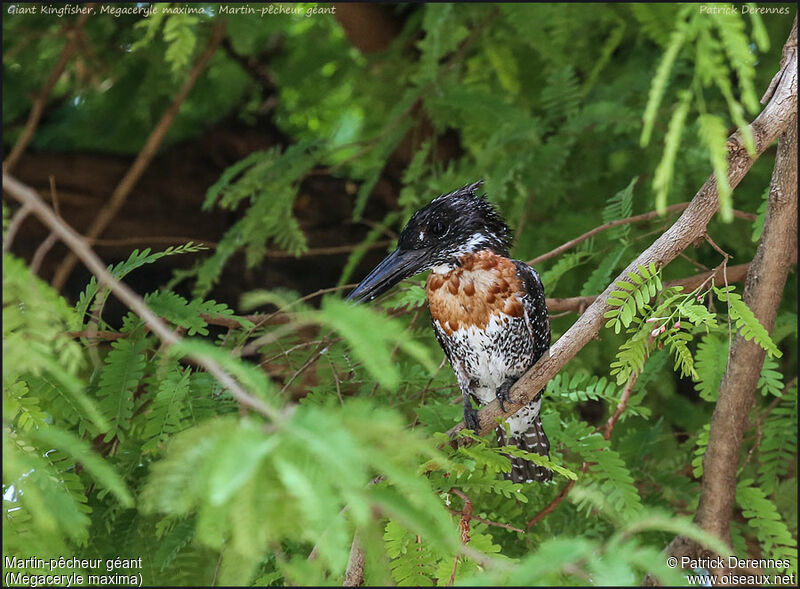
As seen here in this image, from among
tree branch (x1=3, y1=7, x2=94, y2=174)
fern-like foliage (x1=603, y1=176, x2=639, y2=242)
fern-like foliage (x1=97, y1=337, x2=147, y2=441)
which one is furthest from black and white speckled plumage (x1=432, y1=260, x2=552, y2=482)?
tree branch (x1=3, y1=7, x2=94, y2=174)

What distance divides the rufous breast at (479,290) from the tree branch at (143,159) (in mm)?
1752

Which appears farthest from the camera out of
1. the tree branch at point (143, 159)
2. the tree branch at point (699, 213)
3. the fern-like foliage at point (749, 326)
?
the tree branch at point (143, 159)

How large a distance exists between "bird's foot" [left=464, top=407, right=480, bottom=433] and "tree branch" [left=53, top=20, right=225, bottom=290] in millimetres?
2007

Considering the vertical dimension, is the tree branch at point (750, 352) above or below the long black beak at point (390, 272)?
below

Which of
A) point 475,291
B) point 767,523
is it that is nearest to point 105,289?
point 475,291

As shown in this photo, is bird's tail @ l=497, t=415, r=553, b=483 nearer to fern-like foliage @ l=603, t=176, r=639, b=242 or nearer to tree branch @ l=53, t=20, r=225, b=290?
fern-like foliage @ l=603, t=176, r=639, b=242

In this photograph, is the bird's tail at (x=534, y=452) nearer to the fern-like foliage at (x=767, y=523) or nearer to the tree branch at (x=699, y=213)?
the fern-like foliage at (x=767, y=523)

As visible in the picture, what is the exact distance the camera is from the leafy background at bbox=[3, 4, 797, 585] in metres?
1.20

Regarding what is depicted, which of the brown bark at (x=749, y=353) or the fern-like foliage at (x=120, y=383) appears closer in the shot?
the fern-like foliage at (x=120, y=383)

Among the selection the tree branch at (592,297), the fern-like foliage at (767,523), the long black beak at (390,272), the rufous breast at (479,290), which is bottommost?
the fern-like foliage at (767,523)

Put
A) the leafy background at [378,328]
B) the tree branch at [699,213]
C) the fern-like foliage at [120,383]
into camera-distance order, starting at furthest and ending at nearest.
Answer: the fern-like foliage at [120,383] → the tree branch at [699,213] → the leafy background at [378,328]

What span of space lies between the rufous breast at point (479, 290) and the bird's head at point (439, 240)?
3cm

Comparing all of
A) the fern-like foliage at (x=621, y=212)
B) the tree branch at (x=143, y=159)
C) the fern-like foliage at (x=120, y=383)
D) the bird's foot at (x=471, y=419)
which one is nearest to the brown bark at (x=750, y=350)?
the fern-like foliage at (x=621, y=212)

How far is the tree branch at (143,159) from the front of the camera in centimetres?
376
